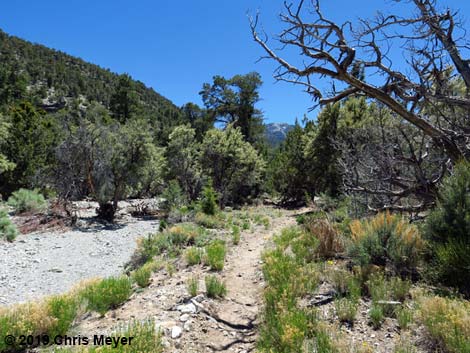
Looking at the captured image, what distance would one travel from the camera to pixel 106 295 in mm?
4539

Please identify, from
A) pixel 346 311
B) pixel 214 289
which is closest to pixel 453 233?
pixel 346 311

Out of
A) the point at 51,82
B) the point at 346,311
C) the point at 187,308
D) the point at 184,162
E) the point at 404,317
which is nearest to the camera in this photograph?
the point at 404,317

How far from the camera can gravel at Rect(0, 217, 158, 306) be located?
7.43 m

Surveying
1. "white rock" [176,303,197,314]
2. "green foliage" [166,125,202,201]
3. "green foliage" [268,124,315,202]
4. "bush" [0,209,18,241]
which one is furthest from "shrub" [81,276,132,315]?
"green foliage" [268,124,315,202]

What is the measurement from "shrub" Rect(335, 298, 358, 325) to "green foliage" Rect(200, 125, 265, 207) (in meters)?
17.7

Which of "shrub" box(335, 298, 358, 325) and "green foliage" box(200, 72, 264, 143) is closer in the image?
"shrub" box(335, 298, 358, 325)

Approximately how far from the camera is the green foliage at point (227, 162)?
22.0 m

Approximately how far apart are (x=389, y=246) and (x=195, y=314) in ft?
10.6

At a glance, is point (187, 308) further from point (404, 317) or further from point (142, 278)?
point (404, 317)

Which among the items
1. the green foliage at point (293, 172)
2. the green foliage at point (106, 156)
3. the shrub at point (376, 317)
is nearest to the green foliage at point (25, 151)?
the green foliage at point (106, 156)

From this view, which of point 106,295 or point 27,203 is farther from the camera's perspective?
point 27,203

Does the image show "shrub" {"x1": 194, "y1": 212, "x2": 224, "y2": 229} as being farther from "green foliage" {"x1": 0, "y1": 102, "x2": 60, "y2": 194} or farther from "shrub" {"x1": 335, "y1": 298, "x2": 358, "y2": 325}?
"green foliage" {"x1": 0, "y1": 102, "x2": 60, "y2": 194}

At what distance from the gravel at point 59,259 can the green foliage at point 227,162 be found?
820 cm

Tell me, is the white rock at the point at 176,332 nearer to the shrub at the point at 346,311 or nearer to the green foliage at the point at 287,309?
the green foliage at the point at 287,309
